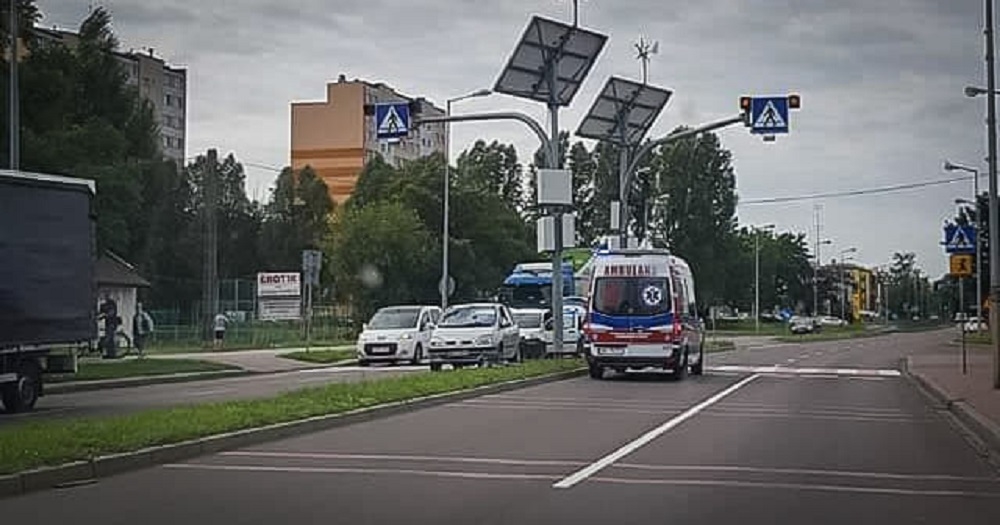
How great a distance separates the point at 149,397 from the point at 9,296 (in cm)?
501

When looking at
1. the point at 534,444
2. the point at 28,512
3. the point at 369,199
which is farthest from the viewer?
the point at 369,199

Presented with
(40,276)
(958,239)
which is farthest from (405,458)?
(958,239)

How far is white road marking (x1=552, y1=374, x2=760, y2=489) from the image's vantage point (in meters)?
13.2

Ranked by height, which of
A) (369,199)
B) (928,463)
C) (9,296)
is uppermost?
(369,199)

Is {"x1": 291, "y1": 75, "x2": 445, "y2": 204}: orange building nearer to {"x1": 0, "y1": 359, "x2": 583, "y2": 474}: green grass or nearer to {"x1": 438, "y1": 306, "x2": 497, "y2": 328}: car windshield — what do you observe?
{"x1": 438, "y1": 306, "x2": 497, "y2": 328}: car windshield

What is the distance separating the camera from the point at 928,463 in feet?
50.7

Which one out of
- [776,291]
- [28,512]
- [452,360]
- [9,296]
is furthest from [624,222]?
[776,291]

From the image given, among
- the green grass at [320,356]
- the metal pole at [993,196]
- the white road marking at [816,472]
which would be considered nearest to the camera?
the white road marking at [816,472]

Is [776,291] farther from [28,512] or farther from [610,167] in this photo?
[28,512]

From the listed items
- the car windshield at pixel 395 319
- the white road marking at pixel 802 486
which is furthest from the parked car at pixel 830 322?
the white road marking at pixel 802 486

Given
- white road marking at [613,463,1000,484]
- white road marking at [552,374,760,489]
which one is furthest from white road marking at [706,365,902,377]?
white road marking at [613,463,1000,484]

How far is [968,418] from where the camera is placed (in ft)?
70.2

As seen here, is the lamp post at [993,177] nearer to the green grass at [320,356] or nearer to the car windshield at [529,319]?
the car windshield at [529,319]

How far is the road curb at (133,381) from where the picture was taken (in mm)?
28141
